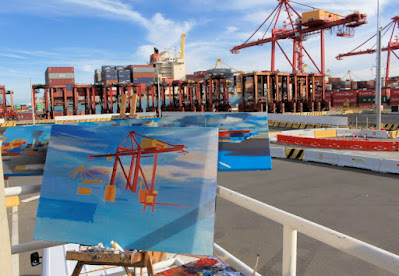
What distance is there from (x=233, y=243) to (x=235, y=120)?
388 centimetres

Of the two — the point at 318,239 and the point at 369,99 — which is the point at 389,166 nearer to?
the point at 318,239

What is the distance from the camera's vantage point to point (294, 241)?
2322 mm

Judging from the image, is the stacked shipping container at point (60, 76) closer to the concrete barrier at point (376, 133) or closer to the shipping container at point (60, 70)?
the shipping container at point (60, 70)

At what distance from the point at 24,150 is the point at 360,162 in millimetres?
14618

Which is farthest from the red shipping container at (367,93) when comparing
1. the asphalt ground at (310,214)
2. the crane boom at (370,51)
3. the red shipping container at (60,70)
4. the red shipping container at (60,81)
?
the red shipping container at (60,70)

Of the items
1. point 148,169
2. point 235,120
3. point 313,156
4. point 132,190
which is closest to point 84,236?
point 132,190

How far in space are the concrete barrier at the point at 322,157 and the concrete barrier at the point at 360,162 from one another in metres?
0.26

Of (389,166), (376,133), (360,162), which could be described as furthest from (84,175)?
(376,133)

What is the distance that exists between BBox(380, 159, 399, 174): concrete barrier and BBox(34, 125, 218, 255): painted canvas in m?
13.5

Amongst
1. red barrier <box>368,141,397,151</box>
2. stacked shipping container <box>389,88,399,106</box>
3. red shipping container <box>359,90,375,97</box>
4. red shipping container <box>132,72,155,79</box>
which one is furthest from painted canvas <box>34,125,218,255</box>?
red shipping container <box>132,72,155,79</box>

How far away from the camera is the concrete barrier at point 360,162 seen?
46.1 ft

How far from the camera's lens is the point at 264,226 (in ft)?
25.8

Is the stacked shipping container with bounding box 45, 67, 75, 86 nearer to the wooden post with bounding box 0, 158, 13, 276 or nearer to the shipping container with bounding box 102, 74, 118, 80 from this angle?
the shipping container with bounding box 102, 74, 118, 80

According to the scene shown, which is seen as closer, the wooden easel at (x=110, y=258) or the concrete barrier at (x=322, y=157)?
the wooden easel at (x=110, y=258)
